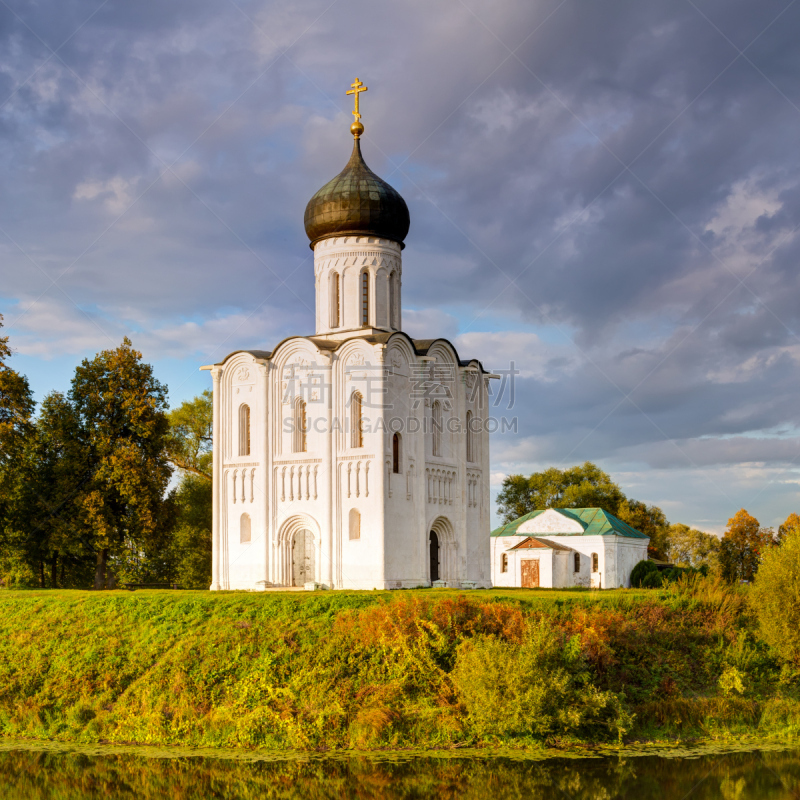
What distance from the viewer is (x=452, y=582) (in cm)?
2631

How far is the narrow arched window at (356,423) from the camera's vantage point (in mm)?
24844

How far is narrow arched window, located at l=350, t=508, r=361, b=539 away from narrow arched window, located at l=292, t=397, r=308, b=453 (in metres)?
2.19

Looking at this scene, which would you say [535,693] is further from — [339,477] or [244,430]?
[244,430]

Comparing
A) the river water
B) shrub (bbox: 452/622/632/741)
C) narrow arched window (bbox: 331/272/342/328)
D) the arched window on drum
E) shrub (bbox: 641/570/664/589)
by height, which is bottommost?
the river water

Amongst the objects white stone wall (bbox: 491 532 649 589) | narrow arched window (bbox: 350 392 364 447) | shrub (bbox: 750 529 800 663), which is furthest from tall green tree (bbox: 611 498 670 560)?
shrub (bbox: 750 529 800 663)

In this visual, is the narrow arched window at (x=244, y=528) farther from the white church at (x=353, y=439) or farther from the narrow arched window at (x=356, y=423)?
the narrow arched window at (x=356, y=423)

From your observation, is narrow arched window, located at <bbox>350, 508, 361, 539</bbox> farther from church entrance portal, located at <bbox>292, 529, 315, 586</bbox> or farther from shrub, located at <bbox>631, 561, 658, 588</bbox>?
shrub, located at <bbox>631, 561, 658, 588</bbox>

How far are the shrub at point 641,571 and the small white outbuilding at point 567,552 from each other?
0.95 feet

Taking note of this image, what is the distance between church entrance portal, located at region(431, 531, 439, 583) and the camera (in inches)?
1048

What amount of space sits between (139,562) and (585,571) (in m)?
18.8

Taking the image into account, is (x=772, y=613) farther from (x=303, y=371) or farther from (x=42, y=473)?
(x=42, y=473)

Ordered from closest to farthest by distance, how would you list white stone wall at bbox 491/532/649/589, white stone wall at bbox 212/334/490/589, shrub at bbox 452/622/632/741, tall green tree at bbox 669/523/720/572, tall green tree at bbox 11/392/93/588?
shrub at bbox 452/622/632/741, white stone wall at bbox 212/334/490/589, tall green tree at bbox 11/392/93/588, white stone wall at bbox 491/532/649/589, tall green tree at bbox 669/523/720/572

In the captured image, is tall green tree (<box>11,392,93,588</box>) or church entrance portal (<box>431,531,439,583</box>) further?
tall green tree (<box>11,392,93,588</box>)

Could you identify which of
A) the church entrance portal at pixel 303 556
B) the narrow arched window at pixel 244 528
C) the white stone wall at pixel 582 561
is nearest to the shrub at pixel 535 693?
the church entrance portal at pixel 303 556
